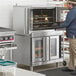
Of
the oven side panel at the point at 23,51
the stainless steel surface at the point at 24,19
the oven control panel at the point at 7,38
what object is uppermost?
the stainless steel surface at the point at 24,19

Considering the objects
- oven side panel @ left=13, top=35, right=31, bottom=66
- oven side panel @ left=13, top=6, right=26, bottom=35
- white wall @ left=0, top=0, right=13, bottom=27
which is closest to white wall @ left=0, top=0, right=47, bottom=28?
white wall @ left=0, top=0, right=13, bottom=27

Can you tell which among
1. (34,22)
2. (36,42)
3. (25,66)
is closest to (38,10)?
(34,22)

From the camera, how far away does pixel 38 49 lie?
6254mm

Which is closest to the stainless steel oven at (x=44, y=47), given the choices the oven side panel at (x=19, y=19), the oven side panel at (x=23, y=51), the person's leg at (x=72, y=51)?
the oven side panel at (x=23, y=51)

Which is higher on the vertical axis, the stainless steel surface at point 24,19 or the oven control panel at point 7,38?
the stainless steel surface at point 24,19

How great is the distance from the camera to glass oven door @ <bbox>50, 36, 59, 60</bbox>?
648 centimetres

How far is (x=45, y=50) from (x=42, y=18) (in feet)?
2.68

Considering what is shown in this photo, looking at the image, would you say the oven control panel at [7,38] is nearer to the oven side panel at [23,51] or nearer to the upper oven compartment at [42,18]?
the oven side panel at [23,51]

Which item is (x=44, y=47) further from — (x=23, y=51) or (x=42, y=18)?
(x=42, y=18)

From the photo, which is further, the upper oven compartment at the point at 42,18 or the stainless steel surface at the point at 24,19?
the upper oven compartment at the point at 42,18

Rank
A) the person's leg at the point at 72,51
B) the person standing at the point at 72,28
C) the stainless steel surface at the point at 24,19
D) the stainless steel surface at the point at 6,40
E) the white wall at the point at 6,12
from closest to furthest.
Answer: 1. the stainless steel surface at the point at 6,40
2. the person standing at the point at 72,28
3. the person's leg at the point at 72,51
4. the stainless steel surface at the point at 24,19
5. the white wall at the point at 6,12

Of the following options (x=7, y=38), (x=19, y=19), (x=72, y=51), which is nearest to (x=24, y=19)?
(x=19, y=19)

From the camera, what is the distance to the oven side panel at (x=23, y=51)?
6.08 metres

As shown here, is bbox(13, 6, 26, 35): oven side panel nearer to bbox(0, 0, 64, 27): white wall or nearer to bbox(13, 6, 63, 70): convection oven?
bbox(13, 6, 63, 70): convection oven
